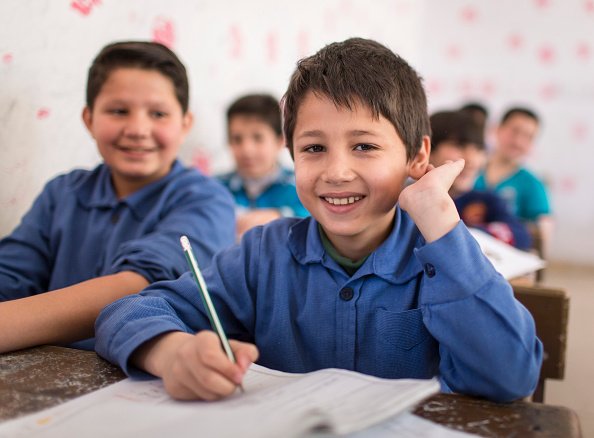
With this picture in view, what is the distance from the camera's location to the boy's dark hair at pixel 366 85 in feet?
3.03

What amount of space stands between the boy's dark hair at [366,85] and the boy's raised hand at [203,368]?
0.41 m

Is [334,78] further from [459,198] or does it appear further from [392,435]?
[459,198]

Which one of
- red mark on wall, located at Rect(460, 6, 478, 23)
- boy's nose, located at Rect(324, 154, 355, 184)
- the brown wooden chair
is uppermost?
red mark on wall, located at Rect(460, 6, 478, 23)

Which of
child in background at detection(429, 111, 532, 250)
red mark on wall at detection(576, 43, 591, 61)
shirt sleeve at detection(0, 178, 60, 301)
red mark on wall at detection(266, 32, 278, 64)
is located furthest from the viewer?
red mark on wall at detection(576, 43, 591, 61)

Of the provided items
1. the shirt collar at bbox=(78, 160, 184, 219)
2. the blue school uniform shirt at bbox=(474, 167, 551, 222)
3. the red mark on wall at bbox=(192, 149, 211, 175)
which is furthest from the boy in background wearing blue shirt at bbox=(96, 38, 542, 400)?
the blue school uniform shirt at bbox=(474, 167, 551, 222)

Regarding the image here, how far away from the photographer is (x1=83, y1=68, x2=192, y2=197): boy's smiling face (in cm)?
130

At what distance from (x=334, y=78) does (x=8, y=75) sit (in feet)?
2.47

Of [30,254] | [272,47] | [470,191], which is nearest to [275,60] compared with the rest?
[272,47]

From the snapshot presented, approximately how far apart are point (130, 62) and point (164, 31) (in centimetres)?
62

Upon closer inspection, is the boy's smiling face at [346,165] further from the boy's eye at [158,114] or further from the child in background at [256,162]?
the child in background at [256,162]

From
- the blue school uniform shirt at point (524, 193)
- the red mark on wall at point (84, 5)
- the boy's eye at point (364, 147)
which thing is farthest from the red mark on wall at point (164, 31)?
the blue school uniform shirt at point (524, 193)

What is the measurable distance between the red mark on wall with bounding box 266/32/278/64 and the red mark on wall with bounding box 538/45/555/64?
8.37 feet

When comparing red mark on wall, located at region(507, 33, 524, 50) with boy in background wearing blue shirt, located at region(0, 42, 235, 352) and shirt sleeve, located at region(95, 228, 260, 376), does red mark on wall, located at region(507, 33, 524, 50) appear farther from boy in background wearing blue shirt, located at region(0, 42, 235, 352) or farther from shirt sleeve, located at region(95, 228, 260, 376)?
shirt sleeve, located at region(95, 228, 260, 376)

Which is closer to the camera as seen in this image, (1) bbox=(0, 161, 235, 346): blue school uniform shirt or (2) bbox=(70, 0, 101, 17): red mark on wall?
(1) bbox=(0, 161, 235, 346): blue school uniform shirt
